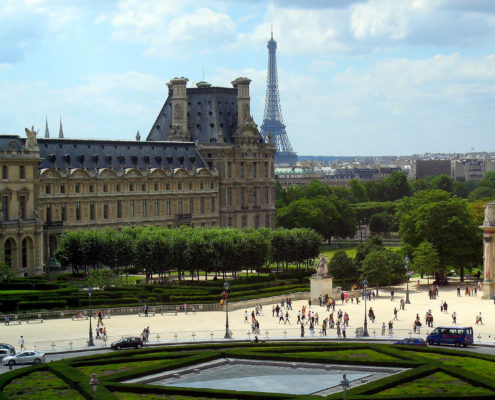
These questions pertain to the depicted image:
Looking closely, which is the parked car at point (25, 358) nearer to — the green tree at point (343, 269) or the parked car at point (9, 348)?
the parked car at point (9, 348)

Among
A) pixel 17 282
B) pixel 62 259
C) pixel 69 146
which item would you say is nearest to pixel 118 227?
pixel 69 146

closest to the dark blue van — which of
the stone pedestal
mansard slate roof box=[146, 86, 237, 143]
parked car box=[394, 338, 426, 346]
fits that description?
parked car box=[394, 338, 426, 346]

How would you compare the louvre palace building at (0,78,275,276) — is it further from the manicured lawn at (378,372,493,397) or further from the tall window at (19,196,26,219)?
the manicured lawn at (378,372,493,397)

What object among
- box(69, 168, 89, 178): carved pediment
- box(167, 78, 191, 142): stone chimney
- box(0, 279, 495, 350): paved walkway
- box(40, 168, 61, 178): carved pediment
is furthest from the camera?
box(167, 78, 191, 142): stone chimney

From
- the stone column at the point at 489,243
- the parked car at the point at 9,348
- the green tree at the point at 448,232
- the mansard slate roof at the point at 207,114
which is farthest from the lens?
the mansard slate roof at the point at 207,114

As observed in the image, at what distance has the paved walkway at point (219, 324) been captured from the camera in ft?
244

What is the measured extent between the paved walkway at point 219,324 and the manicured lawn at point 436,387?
17.8 metres

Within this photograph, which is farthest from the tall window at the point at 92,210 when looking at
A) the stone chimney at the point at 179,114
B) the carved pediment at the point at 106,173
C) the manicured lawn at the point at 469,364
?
the manicured lawn at the point at 469,364

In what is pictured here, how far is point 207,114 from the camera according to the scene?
15075cm

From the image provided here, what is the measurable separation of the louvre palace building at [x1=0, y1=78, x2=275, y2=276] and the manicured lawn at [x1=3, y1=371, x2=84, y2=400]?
4605cm

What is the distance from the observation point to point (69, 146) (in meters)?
129

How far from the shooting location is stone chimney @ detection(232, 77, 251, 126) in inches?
5994

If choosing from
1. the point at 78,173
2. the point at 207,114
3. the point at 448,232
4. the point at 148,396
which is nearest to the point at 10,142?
the point at 78,173

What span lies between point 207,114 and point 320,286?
57.2 meters
